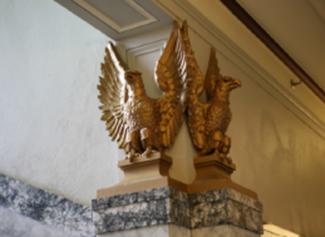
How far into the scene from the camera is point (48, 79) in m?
3.93

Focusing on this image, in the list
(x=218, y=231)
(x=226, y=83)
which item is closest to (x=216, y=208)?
(x=218, y=231)

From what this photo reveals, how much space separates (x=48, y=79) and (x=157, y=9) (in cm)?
103

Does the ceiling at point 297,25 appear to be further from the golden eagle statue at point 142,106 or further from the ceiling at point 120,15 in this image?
the golden eagle statue at point 142,106

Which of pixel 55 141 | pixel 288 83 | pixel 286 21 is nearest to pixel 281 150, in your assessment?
pixel 288 83

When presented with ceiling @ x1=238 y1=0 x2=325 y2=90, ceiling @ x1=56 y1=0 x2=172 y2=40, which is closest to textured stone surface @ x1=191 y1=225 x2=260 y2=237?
ceiling @ x1=56 y1=0 x2=172 y2=40

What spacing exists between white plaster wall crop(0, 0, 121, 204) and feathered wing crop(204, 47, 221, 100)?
61 cm

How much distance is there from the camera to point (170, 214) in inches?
114

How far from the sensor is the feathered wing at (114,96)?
322 centimetres

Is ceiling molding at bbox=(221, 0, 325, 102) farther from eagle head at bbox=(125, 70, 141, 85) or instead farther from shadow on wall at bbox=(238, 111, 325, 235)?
eagle head at bbox=(125, 70, 141, 85)

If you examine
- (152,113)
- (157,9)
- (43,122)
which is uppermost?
(157,9)

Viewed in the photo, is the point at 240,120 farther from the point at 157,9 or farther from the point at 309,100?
the point at 309,100

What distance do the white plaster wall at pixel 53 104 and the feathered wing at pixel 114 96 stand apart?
8.9 inches

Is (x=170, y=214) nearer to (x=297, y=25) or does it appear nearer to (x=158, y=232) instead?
(x=158, y=232)

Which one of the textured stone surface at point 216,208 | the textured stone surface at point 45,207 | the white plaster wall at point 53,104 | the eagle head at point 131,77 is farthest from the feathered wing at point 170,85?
the textured stone surface at point 45,207
